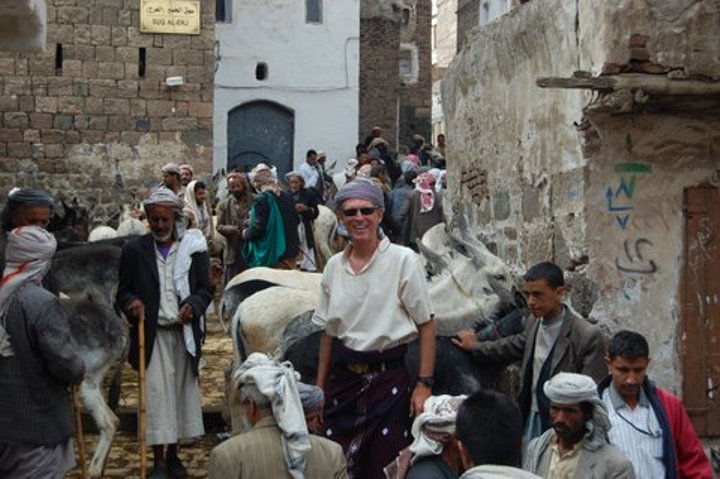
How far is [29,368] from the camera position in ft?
17.8

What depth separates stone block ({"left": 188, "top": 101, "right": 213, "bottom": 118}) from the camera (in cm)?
2097

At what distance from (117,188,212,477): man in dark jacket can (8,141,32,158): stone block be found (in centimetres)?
1382

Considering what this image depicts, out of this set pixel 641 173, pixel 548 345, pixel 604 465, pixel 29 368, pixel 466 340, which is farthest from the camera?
pixel 641 173

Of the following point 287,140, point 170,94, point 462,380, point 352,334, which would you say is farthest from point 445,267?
point 287,140

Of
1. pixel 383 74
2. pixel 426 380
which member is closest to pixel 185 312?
pixel 426 380

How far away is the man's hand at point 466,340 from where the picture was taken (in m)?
6.32

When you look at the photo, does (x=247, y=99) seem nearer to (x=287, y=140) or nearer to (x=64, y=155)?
(x=287, y=140)

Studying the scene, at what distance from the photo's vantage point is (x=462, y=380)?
6.32 meters

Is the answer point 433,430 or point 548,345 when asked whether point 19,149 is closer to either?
point 548,345

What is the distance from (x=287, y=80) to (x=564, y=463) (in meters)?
25.1

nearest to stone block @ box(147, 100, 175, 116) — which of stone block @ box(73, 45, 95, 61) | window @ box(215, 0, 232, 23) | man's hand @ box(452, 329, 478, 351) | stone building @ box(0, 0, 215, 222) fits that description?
stone building @ box(0, 0, 215, 222)

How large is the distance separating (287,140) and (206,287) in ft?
72.0

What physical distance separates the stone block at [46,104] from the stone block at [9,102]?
350 millimetres

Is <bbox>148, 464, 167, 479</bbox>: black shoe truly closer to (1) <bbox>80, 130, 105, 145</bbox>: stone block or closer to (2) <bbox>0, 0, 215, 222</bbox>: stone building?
(2) <bbox>0, 0, 215, 222</bbox>: stone building
